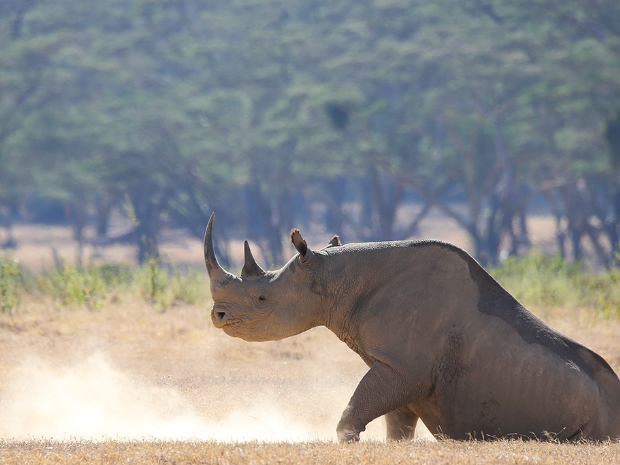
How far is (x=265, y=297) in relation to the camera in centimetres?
710

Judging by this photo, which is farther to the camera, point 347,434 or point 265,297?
point 265,297

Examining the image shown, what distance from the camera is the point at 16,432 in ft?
26.1

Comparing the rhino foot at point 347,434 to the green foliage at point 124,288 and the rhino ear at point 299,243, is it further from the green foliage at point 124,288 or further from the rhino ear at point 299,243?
the green foliage at point 124,288

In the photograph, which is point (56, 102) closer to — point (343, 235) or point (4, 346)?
point (343, 235)

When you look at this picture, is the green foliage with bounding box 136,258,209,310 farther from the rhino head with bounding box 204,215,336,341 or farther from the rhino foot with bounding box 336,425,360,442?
the rhino foot with bounding box 336,425,360,442

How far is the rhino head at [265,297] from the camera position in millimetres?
7043

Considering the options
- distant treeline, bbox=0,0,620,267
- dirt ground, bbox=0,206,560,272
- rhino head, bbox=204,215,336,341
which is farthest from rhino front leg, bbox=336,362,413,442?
dirt ground, bbox=0,206,560,272

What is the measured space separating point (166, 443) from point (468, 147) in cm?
3088

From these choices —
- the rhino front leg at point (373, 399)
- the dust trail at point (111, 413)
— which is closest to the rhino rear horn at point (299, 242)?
the rhino front leg at point (373, 399)

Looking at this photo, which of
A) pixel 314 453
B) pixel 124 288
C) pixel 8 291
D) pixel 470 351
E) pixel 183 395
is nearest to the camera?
pixel 314 453

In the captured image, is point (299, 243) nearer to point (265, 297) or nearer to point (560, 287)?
point (265, 297)

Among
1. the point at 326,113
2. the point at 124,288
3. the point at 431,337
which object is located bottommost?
the point at 326,113

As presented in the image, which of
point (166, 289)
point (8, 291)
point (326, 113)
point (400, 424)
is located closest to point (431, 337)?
point (400, 424)

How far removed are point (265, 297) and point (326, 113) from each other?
29298mm
